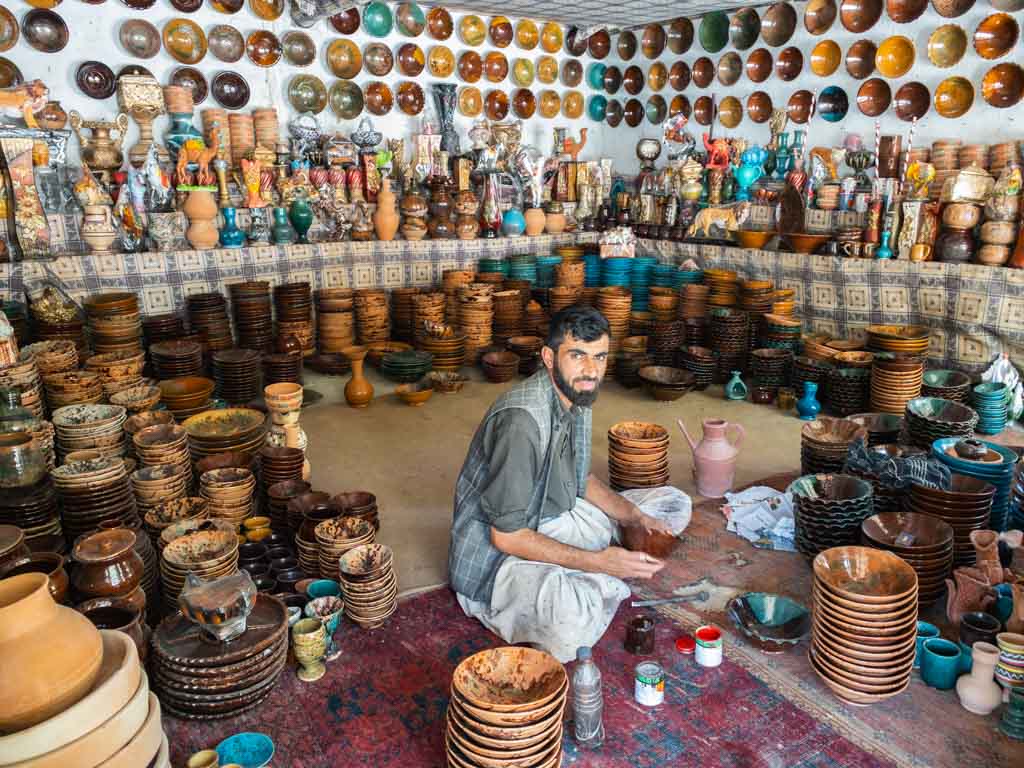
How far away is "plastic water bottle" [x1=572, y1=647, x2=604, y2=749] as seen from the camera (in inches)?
83.6

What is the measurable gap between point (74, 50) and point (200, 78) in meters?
0.99

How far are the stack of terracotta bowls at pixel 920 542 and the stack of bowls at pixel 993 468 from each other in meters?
0.47

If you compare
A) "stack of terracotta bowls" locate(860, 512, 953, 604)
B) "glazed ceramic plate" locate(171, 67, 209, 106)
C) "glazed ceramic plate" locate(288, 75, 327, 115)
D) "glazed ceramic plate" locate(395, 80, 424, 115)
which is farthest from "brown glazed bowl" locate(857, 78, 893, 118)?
"glazed ceramic plate" locate(171, 67, 209, 106)

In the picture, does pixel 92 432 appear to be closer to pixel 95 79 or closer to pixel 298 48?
pixel 95 79

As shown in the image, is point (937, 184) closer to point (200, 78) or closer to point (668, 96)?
point (668, 96)

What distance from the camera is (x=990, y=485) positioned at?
287 cm

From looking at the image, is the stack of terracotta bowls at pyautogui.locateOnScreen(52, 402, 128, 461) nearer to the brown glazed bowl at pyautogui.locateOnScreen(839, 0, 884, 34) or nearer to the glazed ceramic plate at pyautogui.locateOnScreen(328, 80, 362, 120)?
the glazed ceramic plate at pyautogui.locateOnScreen(328, 80, 362, 120)

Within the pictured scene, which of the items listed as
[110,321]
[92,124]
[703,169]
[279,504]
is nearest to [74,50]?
[92,124]

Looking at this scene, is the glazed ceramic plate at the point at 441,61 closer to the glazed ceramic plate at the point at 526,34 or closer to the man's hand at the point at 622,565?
the glazed ceramic plate at the point at 526,34

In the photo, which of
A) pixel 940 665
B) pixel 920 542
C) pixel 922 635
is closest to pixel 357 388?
pixel 920 542

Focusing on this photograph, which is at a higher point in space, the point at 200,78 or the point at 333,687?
the point at 200,78

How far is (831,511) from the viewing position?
287cm

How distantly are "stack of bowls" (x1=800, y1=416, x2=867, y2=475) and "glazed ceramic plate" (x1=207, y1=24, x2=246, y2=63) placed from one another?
609 centimetres

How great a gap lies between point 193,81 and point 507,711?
666 cm
